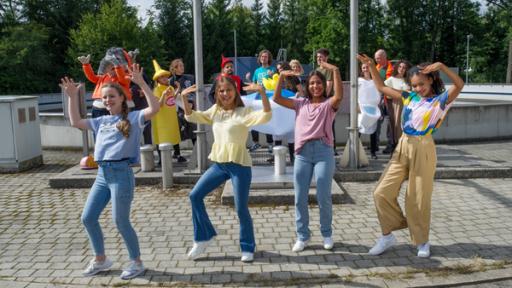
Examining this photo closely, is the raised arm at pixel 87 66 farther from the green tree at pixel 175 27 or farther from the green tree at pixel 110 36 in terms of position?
the green tree at pixel 175 27

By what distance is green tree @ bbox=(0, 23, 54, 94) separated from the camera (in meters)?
37.5

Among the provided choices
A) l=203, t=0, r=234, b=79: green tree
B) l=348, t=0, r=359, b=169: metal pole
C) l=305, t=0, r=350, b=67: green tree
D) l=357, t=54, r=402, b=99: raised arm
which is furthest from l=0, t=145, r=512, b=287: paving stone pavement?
l=203, t=0, r=234, b=79: green tree

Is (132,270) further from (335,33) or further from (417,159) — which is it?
(335,33)

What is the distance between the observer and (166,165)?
7676 mm

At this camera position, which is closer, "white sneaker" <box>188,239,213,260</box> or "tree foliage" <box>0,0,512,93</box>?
"white sneaker" <box>188,239,213,260</box>

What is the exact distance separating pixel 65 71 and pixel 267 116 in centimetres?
4634

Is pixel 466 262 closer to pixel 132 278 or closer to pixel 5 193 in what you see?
pixel 132 278

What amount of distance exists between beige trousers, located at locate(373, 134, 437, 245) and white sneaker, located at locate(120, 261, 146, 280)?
2338mm

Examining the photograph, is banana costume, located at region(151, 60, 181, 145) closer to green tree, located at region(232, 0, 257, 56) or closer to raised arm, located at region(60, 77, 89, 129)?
raised arm, located at region(60, 77, 89, 129)

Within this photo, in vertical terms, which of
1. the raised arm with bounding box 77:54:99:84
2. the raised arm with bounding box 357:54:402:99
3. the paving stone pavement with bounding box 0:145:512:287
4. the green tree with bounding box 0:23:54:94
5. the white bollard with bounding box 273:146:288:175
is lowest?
the paving stone pavement with bounding box 0:145:512:287

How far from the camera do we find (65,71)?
46719mm

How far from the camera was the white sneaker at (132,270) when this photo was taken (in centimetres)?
441

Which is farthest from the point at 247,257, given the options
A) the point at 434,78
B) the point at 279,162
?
the point at 279,162

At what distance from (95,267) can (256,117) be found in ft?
6.64
